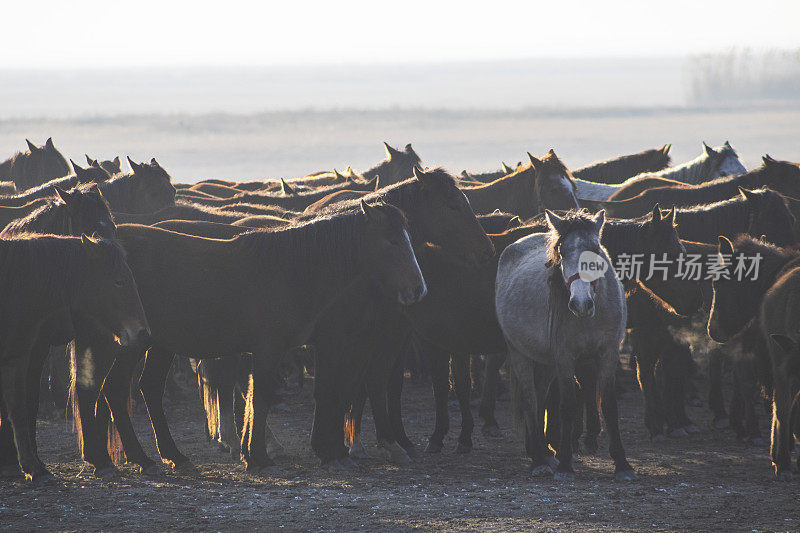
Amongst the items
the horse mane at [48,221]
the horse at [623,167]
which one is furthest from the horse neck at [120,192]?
the horse at [623,167]

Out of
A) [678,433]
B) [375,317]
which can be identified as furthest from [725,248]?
[375,317]

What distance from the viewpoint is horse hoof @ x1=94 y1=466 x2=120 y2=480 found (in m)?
7.48

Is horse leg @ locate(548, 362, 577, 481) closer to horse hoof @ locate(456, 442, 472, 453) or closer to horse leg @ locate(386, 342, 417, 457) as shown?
horse hoof @ locate(456, 442, 472, 453)

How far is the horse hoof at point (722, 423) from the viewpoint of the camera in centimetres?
→ 974

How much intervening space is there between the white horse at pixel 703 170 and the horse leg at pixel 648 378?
655 cm

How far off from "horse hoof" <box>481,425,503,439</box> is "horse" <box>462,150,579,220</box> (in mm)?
3481

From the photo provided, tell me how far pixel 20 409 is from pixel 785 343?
5.65m

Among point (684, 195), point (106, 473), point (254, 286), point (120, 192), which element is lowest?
point (106, 473)

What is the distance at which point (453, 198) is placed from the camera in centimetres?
865

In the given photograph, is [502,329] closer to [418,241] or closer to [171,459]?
[418,241]

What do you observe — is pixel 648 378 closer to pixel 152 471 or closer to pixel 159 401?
pixel 159 401

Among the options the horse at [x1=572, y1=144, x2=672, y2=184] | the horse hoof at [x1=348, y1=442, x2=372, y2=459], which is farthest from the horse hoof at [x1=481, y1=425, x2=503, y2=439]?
the horse at [x1=572, y1=144, x2=672, y2=184]

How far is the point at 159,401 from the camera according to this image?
8039mm

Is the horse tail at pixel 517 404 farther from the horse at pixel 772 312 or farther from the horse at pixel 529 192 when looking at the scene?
the horse at pixel 529 192
